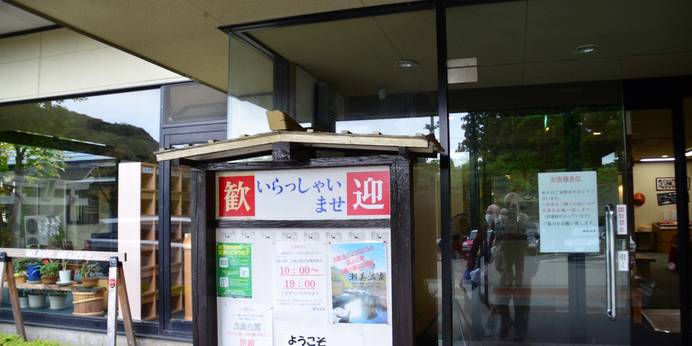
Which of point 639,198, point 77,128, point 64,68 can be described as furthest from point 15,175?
point 639,198

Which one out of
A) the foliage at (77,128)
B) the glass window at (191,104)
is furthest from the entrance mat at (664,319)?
the foliage at (77,128)

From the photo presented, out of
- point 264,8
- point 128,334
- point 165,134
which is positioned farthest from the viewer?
point 165,134

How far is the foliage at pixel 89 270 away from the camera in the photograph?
5934 millimetres

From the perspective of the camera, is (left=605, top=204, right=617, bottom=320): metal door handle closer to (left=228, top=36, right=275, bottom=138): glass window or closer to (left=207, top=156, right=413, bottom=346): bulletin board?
(left=207, top=156, right=413, bottom=346): bulletin board

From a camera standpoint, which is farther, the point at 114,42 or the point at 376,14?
the point at 114,42

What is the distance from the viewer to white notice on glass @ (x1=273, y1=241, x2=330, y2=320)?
105 inches

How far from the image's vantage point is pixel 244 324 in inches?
110

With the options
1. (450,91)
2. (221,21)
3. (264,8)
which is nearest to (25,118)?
(221,21)

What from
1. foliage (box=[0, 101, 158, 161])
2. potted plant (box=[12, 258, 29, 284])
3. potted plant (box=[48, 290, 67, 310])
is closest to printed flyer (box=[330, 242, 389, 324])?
foliage (box=[0, 101, 158, 161])

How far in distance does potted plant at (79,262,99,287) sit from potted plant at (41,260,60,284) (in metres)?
0.30

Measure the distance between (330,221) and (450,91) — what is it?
5.32ft

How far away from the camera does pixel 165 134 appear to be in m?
5.68

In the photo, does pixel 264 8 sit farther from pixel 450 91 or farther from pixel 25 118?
pixel 25 118

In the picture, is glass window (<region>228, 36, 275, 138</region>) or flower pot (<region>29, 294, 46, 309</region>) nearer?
glass window (<region>228, 36, 275, 138</region>)
